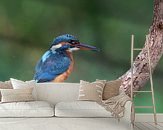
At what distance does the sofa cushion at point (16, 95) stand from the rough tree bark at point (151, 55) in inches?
70.8

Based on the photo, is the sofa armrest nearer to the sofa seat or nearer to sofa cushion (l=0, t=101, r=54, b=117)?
the sofa seat

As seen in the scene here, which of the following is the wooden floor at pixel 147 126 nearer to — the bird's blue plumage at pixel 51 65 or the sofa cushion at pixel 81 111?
the sofa cushion at pixel 81 111

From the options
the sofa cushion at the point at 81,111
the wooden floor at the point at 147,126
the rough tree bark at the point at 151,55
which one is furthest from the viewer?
the rough tree bark at the point at 151,55

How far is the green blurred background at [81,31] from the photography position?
578cm

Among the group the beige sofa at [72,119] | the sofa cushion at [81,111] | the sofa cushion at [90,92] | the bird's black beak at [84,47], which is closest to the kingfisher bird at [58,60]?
the bird's black beak at [84,47]

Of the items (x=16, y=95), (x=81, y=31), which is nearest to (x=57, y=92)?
(x=16, y=95)

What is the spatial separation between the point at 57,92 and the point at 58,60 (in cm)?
92

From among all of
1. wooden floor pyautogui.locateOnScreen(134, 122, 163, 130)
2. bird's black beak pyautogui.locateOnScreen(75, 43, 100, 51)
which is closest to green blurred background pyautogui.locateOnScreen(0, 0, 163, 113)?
bird's black beak pyautogui.locateOnScreen(75, 43, 100, 51)

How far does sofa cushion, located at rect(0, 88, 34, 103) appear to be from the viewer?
4438 millimetres

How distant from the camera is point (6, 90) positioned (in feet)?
14.8

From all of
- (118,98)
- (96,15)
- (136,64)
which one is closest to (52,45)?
(96,15)

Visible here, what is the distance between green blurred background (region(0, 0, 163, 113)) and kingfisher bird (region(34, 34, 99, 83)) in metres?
0.08

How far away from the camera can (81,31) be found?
589 centimetres

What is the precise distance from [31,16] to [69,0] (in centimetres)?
68
